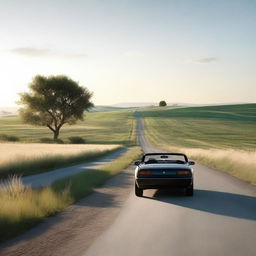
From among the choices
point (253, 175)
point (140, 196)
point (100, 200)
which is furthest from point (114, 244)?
point (253, 175)

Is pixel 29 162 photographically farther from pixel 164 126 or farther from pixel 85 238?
pixel 164 126

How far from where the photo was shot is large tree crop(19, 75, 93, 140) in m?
72.5

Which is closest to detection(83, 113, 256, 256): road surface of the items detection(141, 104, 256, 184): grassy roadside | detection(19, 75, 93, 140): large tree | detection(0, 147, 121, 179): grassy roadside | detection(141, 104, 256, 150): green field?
detection(0, 147, 121, 179): grassy roadside

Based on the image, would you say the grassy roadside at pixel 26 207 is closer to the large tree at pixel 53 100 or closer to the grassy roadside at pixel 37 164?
the grassy roadside at pixel 37 164

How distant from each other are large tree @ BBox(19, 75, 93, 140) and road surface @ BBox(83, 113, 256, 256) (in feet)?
197

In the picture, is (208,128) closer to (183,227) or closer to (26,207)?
(26,207)

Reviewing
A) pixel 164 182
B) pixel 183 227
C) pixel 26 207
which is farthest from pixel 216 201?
pixel 26 207

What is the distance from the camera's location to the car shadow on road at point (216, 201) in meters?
10.7

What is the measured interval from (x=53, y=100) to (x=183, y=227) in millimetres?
65078

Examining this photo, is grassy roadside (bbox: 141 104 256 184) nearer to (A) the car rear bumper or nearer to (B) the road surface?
(A) the car rear bumper

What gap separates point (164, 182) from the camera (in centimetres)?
1339

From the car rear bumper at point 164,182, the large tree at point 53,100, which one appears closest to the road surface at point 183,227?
the car rear bumper at point 164,182

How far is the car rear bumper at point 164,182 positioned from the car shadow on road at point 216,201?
0.38 m

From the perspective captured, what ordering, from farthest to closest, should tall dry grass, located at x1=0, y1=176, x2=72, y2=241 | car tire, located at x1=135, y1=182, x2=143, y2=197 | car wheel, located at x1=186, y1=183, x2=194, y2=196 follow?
car tire, located at x1=135, y1=182, x2=143, y2=197 → car wheel, located at x1=186, y1=183, x2=194, y2=196 → tall dry grass, located at x1=0, y1=176, x2=72, y2=241
